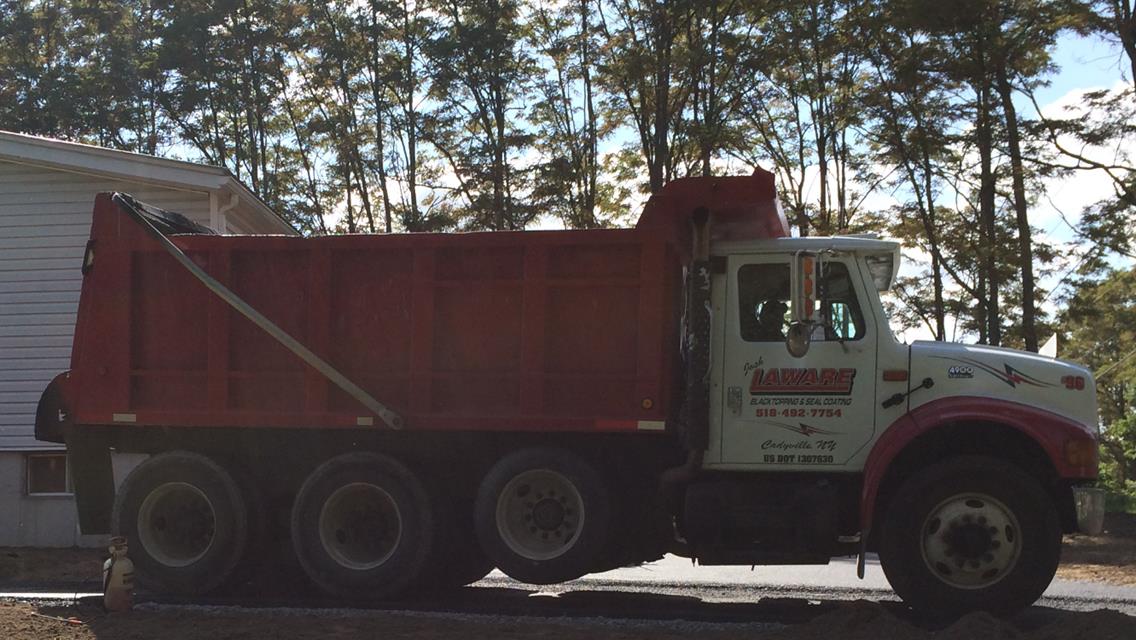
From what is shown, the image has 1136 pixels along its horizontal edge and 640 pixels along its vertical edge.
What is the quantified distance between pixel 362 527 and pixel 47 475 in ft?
27.3

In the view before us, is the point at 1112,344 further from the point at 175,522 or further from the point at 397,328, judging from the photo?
the point at 175,522

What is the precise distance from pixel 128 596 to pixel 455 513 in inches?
98.2

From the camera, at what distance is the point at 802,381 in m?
8.45

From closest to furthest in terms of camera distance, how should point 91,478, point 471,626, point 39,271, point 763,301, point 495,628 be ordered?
point 495,628 < point 471,626 < point 763,301 < point 91,478 < point 39,271

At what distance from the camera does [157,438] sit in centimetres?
981

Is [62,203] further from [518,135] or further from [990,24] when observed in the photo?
[990,24]

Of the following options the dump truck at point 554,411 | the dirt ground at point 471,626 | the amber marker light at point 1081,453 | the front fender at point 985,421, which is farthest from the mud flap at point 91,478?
the amber marker light at point 1081,453

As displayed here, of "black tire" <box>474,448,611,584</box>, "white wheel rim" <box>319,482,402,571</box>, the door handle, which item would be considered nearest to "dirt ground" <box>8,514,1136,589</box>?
"white wheel rim" <box>319,482,402,571</box>

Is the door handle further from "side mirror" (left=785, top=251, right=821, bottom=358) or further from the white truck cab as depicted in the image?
"side mirror" (left=785, top=251, right=821, bottom=358)

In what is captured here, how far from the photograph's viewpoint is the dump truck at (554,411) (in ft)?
26.6

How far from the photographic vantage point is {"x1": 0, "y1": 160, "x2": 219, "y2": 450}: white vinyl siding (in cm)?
1519

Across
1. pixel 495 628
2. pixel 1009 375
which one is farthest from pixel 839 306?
pixel 495 628

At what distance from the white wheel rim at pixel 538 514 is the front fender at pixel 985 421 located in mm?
2126

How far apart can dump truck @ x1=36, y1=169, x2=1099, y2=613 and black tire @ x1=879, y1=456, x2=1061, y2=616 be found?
0.05 feet
